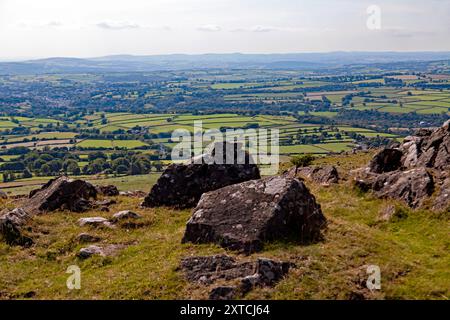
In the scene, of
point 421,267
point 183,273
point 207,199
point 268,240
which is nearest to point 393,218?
point 421,267

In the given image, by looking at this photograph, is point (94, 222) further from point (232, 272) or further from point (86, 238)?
point (232, 272)

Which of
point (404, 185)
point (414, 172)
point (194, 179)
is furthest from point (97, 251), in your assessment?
point (414, 172)

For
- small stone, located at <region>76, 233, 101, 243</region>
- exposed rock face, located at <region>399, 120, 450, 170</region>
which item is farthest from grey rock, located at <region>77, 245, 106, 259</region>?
exposed rock face, located at <region>399, 120, 450, 170</region>

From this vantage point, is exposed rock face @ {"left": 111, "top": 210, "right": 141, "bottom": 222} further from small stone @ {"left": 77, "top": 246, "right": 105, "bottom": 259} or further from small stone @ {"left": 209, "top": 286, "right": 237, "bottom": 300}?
small stone @ {"left": 209, "top": 286, "right": 237, "bottom": 300}

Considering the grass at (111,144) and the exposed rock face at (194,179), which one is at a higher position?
the exposed rock face at (194,179)

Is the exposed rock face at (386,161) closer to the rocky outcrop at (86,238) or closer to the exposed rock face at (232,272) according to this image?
the exposed rock face at (232,272)

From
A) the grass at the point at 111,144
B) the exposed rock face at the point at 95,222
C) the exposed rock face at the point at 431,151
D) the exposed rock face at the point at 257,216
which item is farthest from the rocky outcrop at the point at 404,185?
the grass at the point at 111,144
